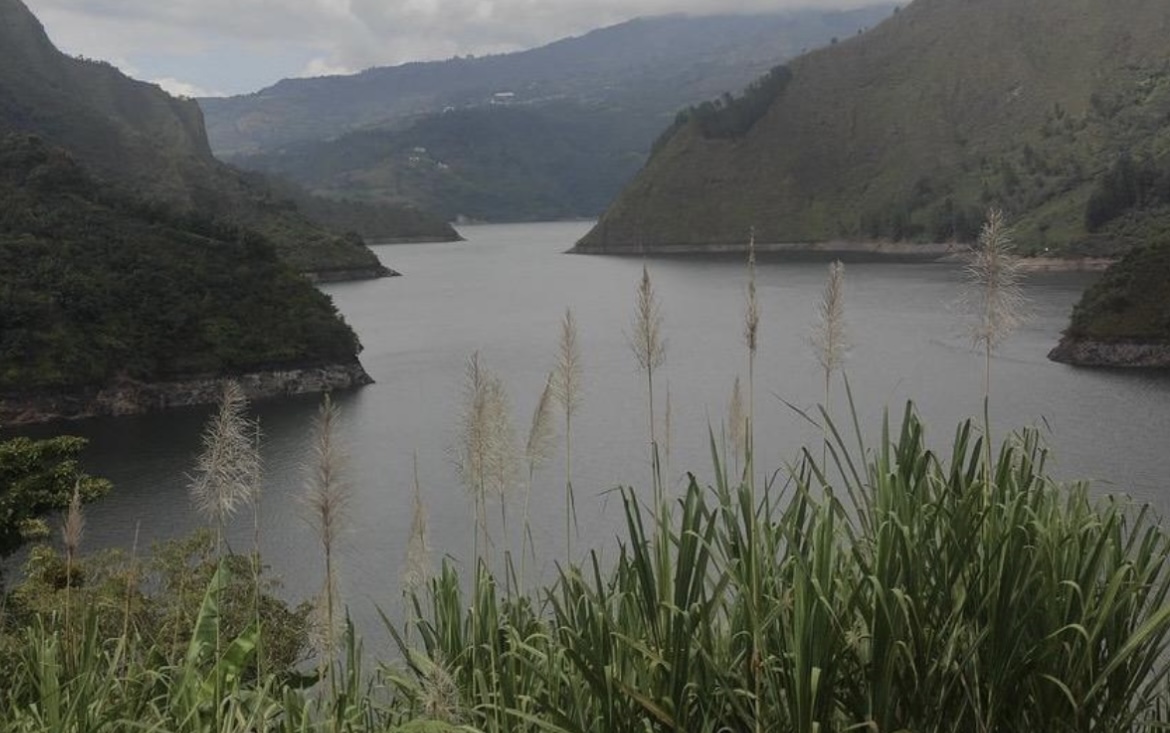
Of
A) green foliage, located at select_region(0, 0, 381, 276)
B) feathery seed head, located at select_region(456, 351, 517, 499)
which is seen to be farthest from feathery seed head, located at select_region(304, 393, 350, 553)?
green foliage, located at select_region(0, 0, 381, 276)

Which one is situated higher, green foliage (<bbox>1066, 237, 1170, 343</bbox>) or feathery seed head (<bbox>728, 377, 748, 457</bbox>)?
feathery seed head (<bbox>728, 377, 748, 457</bbox>)

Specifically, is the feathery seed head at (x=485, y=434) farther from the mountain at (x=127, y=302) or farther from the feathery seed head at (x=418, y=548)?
the mountain at (x=127, y=302)

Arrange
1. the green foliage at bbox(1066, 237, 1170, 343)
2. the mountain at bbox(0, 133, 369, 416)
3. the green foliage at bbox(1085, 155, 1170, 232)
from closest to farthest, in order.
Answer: the mountain at bbox(0, 133, 369, 416), the green foliage at bbox(1066, 237, 1170, 343), the green foliage at bbox(1085, 155, 1170, 232)

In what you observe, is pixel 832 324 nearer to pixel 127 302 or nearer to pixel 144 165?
pixel 127 302

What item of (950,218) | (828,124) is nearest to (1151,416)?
(950,218)

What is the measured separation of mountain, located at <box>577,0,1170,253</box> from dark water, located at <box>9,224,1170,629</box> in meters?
46.7

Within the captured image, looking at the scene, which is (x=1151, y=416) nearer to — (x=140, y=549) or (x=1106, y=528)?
(x=140, y=549)

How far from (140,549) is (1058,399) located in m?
39.0

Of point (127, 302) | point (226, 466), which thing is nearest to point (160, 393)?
A: point (127, 302)

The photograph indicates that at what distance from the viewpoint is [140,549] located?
32812mm

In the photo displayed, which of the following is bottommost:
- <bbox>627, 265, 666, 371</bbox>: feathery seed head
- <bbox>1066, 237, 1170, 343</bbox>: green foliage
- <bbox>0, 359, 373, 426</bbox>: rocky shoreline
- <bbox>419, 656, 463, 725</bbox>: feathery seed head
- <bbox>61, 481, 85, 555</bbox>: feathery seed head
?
<bbox>0, 359, 373, 426</bbox>: rocky shoreline

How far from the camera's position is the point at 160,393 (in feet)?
203

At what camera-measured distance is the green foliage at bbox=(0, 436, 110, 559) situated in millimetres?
21266

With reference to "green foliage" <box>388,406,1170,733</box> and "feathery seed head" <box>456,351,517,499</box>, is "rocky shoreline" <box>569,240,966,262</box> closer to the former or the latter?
"feathery seed head" <box>456,351,517,499</box>
